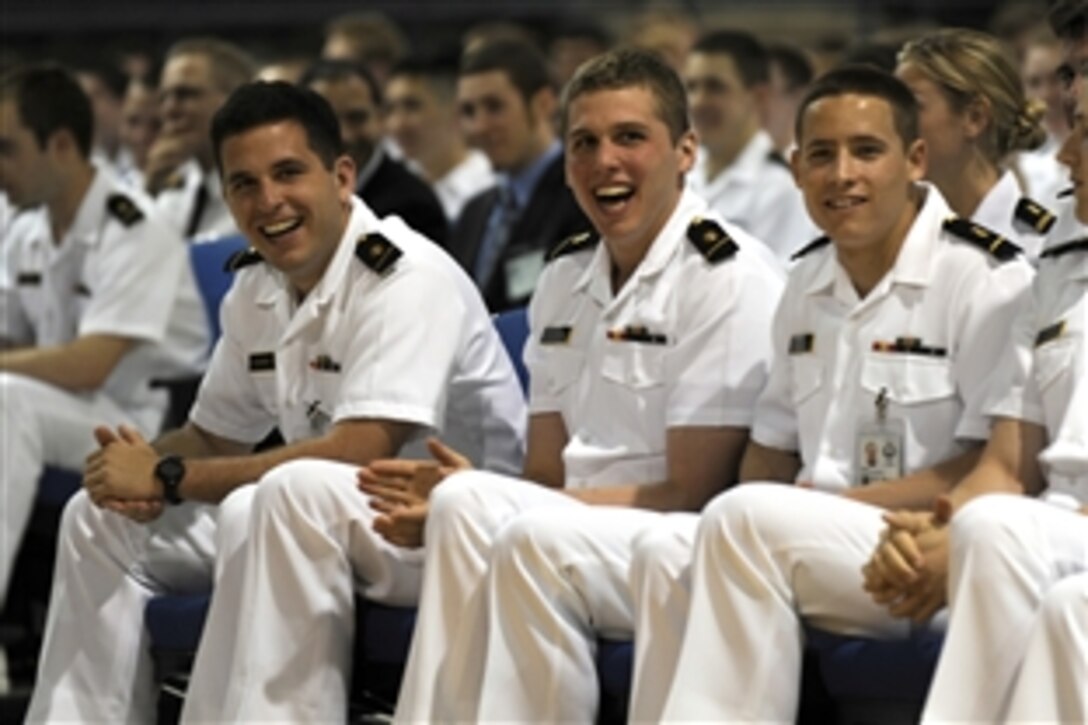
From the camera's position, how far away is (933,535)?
4.02 m

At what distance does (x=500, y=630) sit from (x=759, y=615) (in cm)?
49

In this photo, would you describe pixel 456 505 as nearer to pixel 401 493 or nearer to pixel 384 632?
pixel 401 493

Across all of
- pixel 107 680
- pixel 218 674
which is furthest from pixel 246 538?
pixel 107 680

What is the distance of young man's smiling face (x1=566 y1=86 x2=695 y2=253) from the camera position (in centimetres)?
489

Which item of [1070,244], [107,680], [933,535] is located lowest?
[107,680]

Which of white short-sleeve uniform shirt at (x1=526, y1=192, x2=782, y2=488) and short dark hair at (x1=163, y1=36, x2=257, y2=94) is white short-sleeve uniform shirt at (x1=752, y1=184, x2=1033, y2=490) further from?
short dark hair at (x1=163, y1=36, x2=257, y2=94)

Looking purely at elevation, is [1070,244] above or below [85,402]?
above

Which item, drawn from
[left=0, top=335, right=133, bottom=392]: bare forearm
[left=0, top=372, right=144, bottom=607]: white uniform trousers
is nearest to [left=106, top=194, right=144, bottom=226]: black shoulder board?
[left=0, top=335, right=133, bottom=392]: bare forearm

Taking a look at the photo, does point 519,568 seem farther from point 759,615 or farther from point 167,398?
point 167,398

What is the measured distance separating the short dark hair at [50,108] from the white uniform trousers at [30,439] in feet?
2.53

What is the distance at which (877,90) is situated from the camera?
460 cm

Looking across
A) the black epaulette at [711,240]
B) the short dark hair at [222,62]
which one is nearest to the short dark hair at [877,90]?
the black epaulette at [711,240]

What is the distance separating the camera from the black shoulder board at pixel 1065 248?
4.34 meters

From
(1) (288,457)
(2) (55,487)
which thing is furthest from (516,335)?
(2) (55,487)
